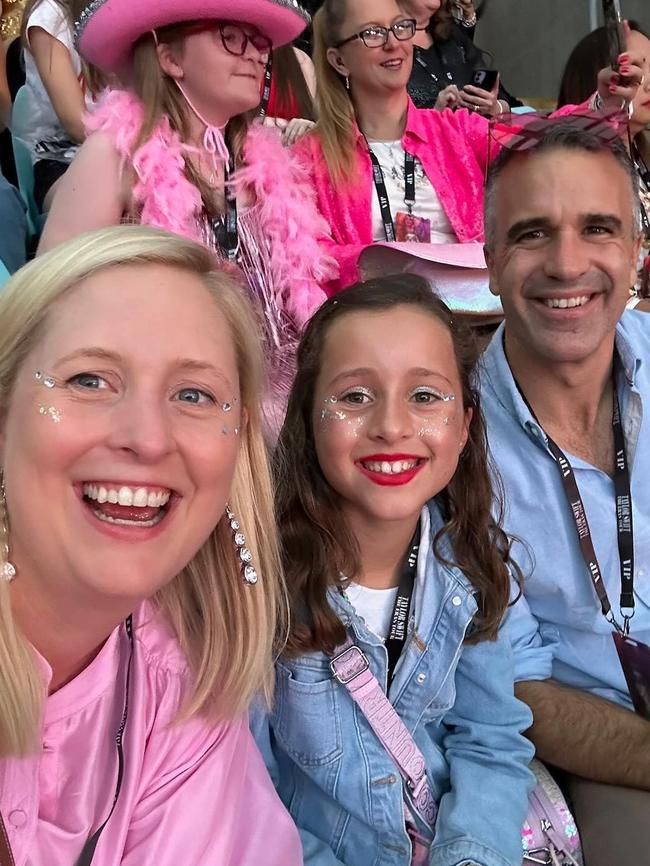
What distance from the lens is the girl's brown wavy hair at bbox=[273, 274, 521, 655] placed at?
5.09ft

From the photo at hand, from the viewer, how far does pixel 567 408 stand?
188 cm

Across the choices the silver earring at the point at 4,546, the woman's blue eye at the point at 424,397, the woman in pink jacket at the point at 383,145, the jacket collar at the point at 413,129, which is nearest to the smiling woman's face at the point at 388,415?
the woman's blue eye at the point at 424,397

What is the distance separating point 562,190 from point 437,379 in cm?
58

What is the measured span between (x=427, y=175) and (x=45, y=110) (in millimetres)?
1360

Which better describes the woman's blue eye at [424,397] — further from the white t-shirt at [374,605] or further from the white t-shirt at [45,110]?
the white t-shirt at [45,110]

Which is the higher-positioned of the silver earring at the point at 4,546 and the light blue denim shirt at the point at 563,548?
the silver earring at the point at 4,546

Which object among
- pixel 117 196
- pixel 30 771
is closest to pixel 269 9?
pixel 117 196

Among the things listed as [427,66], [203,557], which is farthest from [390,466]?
[427,66]

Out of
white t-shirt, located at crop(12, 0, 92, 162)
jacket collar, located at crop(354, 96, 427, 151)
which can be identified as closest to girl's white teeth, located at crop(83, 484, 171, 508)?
white t-shirt, located at crop(12, 0, 92, 162)

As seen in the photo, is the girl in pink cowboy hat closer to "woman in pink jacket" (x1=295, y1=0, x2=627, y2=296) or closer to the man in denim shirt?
"woman in pink jacket" (x1=295, y1=0, x2=627, y2=296)

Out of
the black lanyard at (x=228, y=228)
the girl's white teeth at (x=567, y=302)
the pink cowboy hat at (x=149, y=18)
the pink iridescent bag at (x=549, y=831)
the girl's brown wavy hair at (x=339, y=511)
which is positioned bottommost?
the pink iridescent bag at (x=549, y=831)

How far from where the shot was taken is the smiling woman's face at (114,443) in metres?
1.08

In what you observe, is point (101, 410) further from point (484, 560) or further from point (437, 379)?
point (484, 560)

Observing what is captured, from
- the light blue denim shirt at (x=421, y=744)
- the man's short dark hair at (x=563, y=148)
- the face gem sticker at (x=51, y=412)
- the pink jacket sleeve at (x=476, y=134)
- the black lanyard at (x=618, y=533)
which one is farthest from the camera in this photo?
the pink jacket sleeve at (x=476, y=134)
